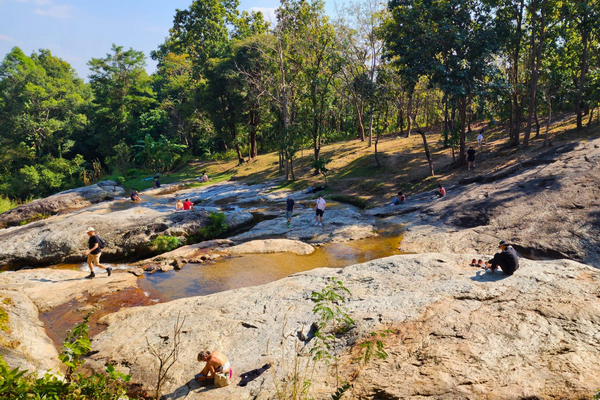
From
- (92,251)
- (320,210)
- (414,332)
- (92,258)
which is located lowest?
(414,332)

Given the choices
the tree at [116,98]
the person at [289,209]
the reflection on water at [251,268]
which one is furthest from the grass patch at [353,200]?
the tree at [116,98]

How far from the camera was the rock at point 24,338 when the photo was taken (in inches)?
258

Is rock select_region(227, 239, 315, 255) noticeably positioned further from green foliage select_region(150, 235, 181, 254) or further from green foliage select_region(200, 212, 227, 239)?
green foliage select_region(150, 235, 181, 254)

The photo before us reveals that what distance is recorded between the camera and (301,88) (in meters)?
35.7

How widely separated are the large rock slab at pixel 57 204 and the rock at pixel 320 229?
18.6 meters

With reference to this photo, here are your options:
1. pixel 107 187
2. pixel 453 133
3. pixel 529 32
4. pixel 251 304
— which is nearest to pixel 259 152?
pixel 107 187

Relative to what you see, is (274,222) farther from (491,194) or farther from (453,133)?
(453,133)

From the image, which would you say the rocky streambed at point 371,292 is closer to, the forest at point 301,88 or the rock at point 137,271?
the rock at point 137,271

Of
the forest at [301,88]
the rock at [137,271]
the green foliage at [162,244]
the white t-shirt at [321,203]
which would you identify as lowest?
the rock at [137,271]

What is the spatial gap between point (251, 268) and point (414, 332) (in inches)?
310

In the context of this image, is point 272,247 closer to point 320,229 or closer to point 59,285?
point 320,229

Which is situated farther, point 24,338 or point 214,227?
point 214,227

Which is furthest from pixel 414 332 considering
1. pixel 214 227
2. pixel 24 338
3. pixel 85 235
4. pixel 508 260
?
pixel 85 235

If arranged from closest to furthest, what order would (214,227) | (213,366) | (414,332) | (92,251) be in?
(213,366) → (414,332) → (92,251) → (214,227)
